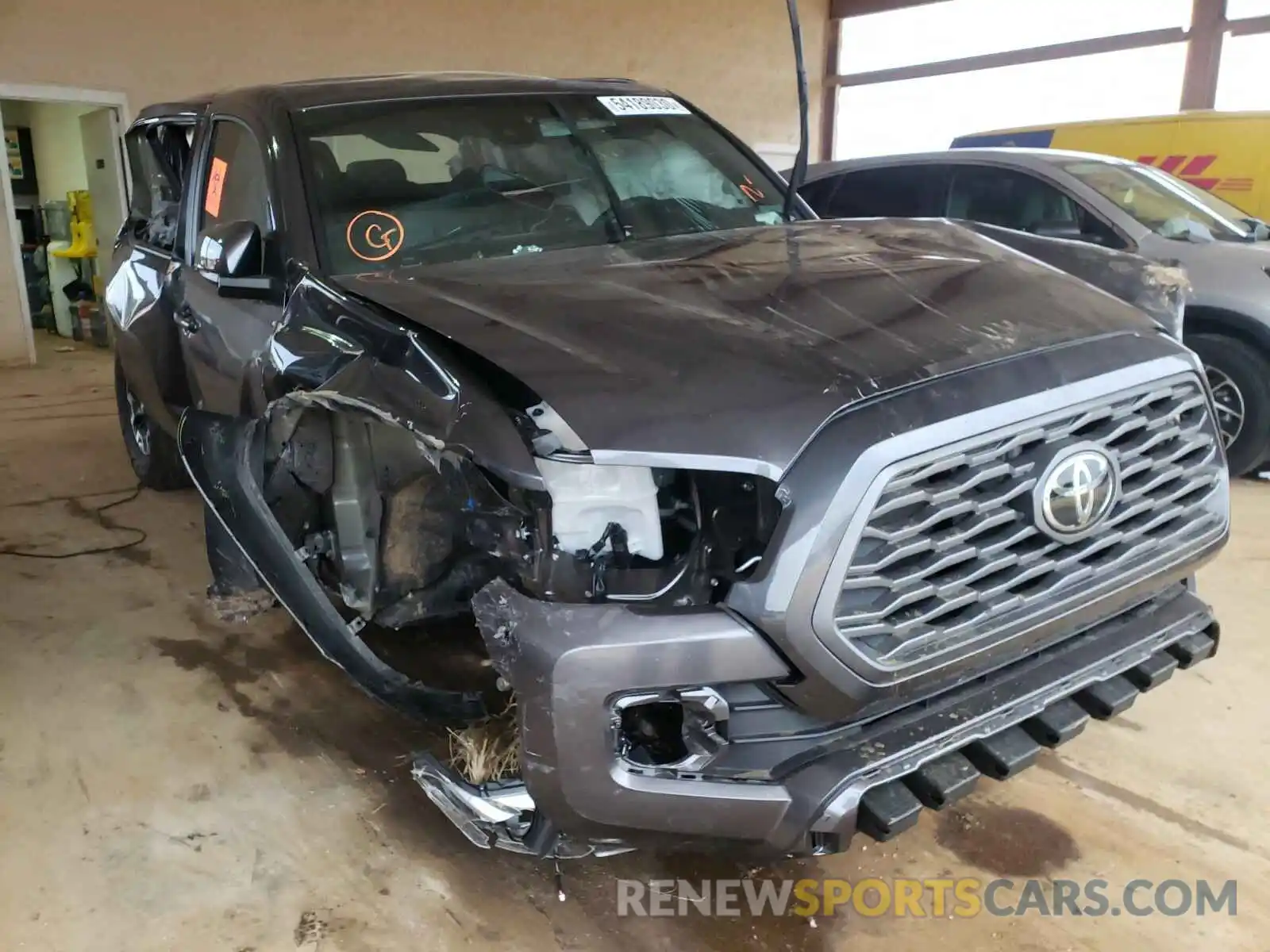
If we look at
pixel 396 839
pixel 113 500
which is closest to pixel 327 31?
pixel 113 500

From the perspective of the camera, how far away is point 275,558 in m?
2.43

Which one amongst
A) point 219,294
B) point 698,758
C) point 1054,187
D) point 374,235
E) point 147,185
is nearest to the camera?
point 698,758

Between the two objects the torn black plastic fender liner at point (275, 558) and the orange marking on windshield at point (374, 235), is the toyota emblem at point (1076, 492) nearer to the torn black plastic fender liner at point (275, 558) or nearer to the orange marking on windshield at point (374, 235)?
the torn black plastic fender liner at point (275, 558)

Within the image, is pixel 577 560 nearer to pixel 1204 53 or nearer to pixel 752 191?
pixel 752 191

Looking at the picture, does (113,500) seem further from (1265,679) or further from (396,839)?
(1265,679)

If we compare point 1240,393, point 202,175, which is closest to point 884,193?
point 1240,393

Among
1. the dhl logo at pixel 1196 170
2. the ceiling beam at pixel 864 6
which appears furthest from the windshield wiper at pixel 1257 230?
the ceiling beam at pixel 864 6

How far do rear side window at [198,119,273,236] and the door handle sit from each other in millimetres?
275

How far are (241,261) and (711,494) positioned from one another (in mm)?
1410

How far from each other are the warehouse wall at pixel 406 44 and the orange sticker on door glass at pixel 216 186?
7.25 metres

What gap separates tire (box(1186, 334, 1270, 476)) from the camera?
460 centimetres

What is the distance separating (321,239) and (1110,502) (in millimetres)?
1823

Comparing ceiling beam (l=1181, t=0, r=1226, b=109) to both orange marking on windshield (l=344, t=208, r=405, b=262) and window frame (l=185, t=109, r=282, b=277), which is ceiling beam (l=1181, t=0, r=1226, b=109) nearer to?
window frame (l=185, t=109, r=282, b=277)

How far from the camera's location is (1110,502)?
1768mm
